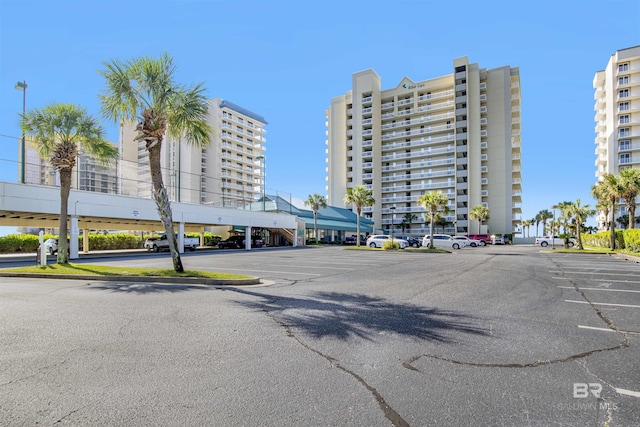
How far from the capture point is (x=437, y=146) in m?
80.1

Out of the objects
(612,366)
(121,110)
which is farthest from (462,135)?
(612,366)

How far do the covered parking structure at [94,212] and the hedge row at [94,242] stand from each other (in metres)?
2.95

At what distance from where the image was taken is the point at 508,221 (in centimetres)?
7288

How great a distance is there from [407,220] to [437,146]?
18483 millimetres

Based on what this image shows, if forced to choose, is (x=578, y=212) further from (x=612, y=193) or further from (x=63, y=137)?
(x=63, y=137)

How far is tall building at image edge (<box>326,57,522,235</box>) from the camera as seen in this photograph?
74.7 meters

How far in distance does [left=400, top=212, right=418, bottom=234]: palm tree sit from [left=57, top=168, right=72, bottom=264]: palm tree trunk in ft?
223

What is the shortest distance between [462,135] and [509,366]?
78793mm

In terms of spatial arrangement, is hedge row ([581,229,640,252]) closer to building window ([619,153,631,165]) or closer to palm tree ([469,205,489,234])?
palm tree ([469,205,489,234])

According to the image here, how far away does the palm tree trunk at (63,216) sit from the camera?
15.8m

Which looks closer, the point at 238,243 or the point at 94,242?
the point at 94,242

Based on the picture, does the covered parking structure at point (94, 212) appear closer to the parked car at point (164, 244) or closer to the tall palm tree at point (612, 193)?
the parked car at point (164, 244)

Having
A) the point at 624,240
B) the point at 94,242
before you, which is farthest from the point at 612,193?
the point at 94,242

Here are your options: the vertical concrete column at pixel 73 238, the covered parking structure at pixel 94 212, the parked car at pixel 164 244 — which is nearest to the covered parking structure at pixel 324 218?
the covered parking structure at pixel 94 212
